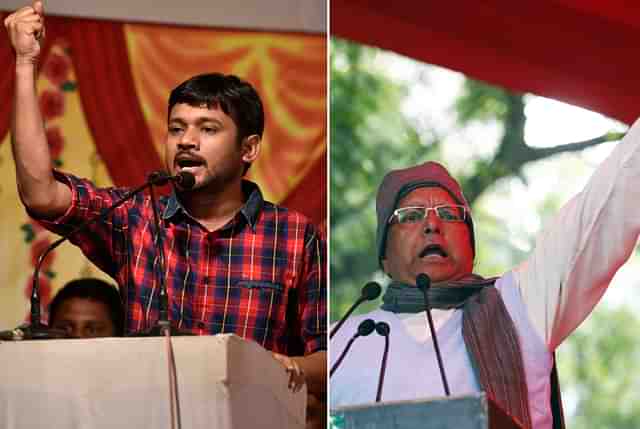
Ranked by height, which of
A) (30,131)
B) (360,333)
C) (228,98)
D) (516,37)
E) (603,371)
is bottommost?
(603,371)

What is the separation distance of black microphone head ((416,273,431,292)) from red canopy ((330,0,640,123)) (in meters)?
0.76

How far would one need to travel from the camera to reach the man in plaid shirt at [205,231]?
12.8 feet

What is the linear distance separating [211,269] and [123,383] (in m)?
1.22

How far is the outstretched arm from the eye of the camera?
152 inches

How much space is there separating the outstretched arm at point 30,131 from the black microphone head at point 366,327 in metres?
1.10

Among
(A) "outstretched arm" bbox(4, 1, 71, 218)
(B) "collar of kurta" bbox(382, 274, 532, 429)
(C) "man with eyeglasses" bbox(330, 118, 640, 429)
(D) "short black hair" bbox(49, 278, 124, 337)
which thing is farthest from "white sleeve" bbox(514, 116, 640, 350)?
(A) "outstretched arm" bbox(4, 1, 71, 218)

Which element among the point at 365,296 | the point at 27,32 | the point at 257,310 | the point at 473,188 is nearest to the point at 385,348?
the point at 365,296

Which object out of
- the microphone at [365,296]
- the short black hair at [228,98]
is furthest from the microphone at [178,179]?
the microphone at [365,296]

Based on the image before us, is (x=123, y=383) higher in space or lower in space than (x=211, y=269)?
lower

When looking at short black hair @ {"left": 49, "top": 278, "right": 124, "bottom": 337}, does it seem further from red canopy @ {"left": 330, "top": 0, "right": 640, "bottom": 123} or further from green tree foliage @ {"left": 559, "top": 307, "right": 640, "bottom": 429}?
green tree foliage @ {"left": 559, "top": 307, "right": 640, "bottom": 429}

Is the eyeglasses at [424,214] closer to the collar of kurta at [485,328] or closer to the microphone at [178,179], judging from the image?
the collar of kurta at [485,328]

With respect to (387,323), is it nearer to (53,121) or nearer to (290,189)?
(290,189)

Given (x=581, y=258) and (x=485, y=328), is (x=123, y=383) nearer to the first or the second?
(x=485, y=328)

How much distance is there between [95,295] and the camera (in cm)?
423
